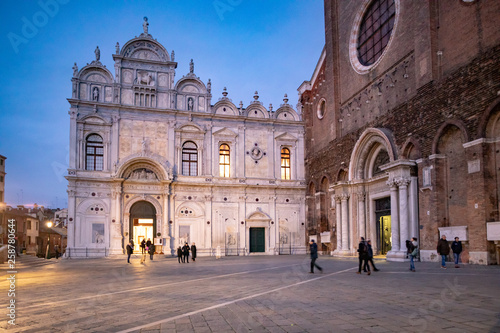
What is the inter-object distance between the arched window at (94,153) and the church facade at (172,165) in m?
0.07

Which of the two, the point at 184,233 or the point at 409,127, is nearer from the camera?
the point at 409,127

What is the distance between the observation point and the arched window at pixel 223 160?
35.6 metres

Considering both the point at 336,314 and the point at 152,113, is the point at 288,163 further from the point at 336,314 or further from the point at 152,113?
the point at 336,314

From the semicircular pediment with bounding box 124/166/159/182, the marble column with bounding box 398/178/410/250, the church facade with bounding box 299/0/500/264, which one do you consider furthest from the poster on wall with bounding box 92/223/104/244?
the marble column with bounding box 398/178/410/250

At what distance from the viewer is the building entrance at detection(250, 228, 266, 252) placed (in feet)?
116

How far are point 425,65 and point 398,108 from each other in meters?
2.77

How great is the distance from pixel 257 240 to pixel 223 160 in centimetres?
733

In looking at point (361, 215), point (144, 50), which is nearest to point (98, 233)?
point (144, 50)

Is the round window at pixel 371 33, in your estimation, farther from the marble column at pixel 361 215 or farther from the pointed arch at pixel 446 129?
the marble column at pixel 361 215

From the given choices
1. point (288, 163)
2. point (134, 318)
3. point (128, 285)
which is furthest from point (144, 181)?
point (134, 318)

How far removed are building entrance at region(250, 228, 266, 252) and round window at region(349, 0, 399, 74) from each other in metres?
15.6

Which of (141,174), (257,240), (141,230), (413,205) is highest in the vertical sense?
(141,174)

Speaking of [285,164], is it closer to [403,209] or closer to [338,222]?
[338,222]

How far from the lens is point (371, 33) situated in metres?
27.0
